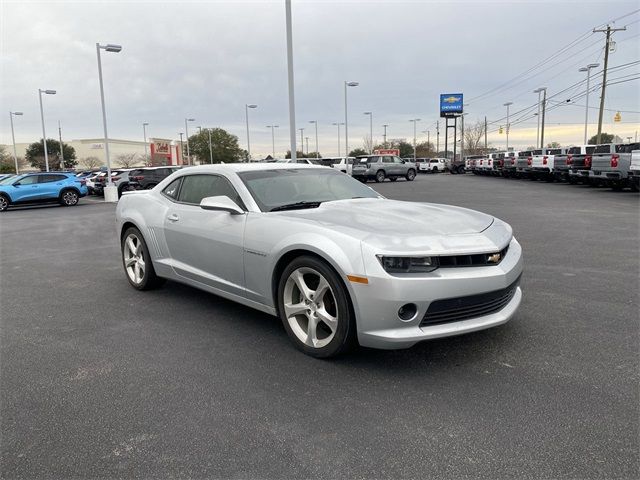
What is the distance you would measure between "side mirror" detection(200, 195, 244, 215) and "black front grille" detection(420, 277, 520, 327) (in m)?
1.86

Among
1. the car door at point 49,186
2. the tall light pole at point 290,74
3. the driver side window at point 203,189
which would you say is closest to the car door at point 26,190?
the car door at point 49,186

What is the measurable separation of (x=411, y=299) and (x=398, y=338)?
0.27 metres

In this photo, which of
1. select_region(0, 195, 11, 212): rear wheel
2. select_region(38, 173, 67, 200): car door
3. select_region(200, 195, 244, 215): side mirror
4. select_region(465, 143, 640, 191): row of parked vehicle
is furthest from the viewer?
select_region(38, 173, 67, 200): car door

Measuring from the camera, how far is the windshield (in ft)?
14.4

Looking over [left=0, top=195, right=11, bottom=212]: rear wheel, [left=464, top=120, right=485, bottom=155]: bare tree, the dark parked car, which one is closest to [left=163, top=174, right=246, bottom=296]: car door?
[left=0, top=195, right=11, bottom=212]: rear wheel

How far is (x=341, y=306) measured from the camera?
11.0 feet

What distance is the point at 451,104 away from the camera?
2709 inches

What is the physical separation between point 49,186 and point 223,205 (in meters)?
20.3

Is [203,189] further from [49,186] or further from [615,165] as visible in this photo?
[49,186]

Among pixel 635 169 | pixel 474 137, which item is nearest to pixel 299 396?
pixel 635 169

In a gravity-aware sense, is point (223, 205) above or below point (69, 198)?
above

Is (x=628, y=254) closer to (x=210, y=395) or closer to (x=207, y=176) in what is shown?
(x=207, y=176)

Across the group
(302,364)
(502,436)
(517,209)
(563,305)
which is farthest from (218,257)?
(517,209)

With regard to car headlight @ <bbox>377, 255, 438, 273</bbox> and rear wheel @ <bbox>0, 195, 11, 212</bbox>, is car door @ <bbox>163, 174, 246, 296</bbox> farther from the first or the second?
rear wheel @ <bbox>0, 195, 11, 212</bbox>
